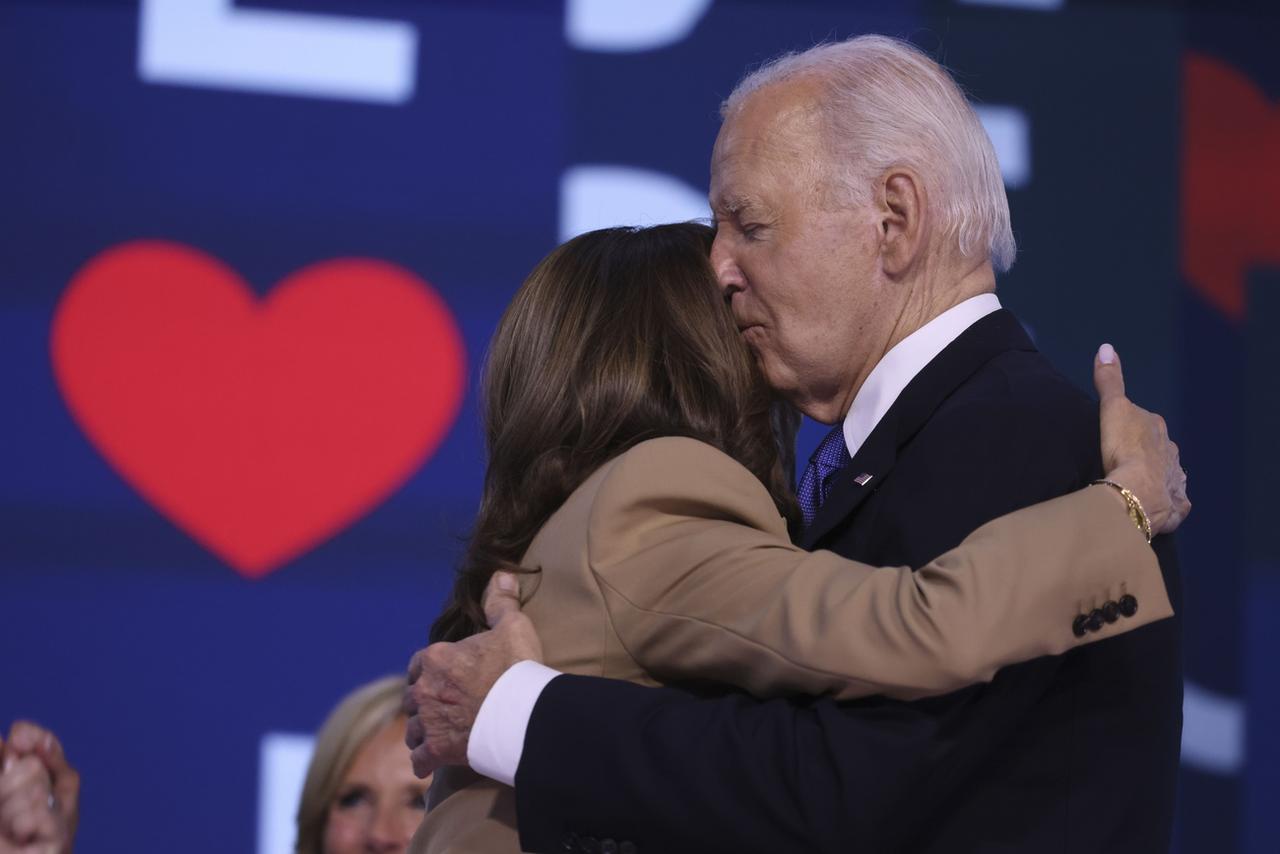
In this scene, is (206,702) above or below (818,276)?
below

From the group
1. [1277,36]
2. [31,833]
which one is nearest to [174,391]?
[31,833]

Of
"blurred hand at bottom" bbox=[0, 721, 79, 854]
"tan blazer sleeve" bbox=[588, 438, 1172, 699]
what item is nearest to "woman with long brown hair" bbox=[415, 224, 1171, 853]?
"tan blazer sleeve" bbox=[588, 438, 1172, 699]

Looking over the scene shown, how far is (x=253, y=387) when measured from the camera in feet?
12.2

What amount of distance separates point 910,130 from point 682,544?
630 mm

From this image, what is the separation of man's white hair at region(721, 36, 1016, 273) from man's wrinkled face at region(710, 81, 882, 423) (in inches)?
1.2

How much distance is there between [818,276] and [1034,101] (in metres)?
2.47

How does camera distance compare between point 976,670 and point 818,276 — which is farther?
point 818,276

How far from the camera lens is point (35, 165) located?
373cm

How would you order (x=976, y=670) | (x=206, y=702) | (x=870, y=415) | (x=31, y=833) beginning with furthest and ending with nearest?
(x=206, y=702) < (x=31, y=833) < (x=870, y=415) < (x=976, y=670)

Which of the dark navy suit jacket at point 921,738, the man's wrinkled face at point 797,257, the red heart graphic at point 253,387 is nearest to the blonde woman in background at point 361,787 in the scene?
the red heart graphic at point 253,387

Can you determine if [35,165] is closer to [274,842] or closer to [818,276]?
[274,842]

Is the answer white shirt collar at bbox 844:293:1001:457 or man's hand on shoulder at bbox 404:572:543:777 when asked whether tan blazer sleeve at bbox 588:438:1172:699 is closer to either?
man's hand on shoulder at bbox 404:572:543:777

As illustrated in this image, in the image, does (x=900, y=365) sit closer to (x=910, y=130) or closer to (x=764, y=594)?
(x=910, y=130)

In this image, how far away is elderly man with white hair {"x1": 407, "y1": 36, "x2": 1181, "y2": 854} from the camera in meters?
1.42
